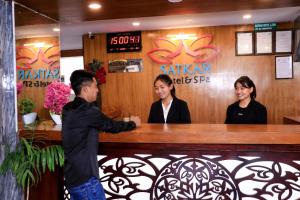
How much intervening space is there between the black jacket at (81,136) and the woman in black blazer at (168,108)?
1043 millimetres

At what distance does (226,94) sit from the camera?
4.95m

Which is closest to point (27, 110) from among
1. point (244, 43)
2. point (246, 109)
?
point (246, 109)

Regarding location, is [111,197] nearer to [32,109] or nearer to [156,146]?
[156,146]

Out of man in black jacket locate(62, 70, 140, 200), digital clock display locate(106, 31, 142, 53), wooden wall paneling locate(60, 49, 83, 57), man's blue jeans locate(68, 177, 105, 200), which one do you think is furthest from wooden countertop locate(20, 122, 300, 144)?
wooden wall paneling locate(60, 49, 83, 57)

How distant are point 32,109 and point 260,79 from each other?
12.0 feet

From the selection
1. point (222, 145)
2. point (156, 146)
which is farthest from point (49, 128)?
point (222, 145)

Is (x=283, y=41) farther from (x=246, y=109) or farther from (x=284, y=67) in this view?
(x=246, y=109)

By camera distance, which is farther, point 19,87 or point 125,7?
point 125,7

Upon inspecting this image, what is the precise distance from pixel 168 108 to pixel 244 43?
264cm

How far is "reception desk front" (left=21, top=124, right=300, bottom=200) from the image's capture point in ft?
6.28

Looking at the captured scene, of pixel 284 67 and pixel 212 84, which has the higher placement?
pixel 284 67

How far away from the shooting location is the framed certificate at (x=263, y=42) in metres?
4.71

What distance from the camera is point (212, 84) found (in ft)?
16.3

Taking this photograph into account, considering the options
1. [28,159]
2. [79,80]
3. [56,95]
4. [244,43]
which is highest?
[244,43]
